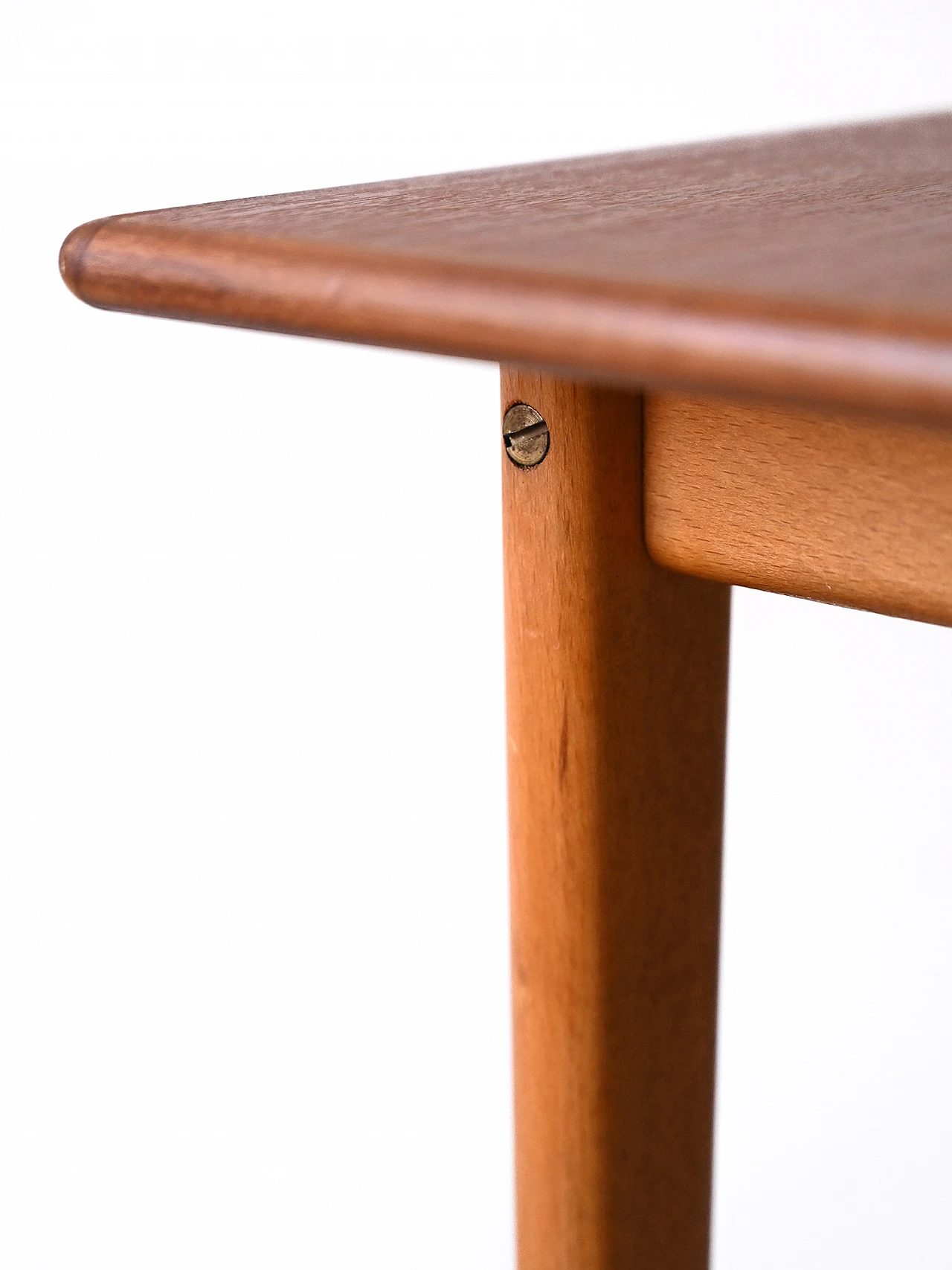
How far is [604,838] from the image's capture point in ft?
1.33

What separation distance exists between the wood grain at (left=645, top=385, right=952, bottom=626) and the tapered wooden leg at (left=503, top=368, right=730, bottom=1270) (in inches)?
0.6

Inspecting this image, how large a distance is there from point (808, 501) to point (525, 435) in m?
0.07

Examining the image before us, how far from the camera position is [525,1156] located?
435 millimetres

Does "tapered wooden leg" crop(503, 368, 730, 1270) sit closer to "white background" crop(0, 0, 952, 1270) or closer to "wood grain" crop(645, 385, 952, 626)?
"wood grain" crop(645, 385, 952, 626)

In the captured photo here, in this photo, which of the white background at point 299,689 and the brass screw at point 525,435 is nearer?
the brass screw at point 525,435

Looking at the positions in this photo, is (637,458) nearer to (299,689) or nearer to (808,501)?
(808,501)

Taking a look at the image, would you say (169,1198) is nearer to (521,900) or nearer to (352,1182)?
(352,1182)

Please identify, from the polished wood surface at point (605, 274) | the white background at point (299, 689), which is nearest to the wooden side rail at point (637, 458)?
the polished wood surface at point (605, 274)

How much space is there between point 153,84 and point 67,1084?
1.96ft

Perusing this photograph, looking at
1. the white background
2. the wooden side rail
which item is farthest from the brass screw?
the white background

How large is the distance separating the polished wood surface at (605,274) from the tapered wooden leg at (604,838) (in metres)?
0.05

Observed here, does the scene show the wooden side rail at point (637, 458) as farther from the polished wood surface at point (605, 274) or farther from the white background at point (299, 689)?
the white background at point (299, 689)

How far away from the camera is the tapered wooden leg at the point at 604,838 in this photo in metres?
0.38

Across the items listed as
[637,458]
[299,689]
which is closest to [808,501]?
[637,458]
